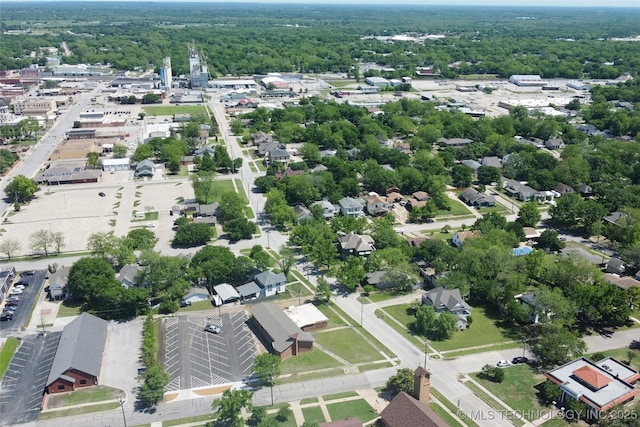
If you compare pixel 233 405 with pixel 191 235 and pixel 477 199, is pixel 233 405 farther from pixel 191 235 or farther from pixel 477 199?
pixel 477 199

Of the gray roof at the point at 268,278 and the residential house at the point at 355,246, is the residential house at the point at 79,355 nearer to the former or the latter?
the gray roof at the point at 268,278

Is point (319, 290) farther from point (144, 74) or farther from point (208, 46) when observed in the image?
point (208, 46)

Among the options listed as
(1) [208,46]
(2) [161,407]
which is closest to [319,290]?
(2) [161,407]

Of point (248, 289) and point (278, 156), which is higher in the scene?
point (278, 156)

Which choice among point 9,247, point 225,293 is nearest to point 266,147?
point 9,247

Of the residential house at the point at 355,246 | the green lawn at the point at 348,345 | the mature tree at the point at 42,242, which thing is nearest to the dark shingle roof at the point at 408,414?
the green lawn at the point at 348,345

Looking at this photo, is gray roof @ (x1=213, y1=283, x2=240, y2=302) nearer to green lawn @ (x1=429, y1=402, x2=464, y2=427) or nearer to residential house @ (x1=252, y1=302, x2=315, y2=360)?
residential house @ (x1=252, y1=302, x2=315, y2=360)
